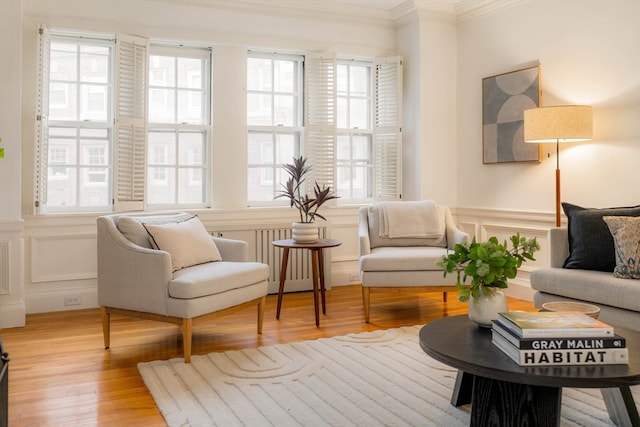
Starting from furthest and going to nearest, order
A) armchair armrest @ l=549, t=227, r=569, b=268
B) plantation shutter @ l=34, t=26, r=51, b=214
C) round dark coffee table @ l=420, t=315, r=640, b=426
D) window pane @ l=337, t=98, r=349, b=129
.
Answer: window pane @ l=337, t=98, r=349, b=129, plantation shutter @ l=34, t=26, r=51, b=214, armchair armrest @ l=549, t=227, r=569, b=268, round dark coffee table @ l=420, t=315, r=640, b=426

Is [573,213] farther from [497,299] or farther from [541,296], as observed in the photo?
[497,299]

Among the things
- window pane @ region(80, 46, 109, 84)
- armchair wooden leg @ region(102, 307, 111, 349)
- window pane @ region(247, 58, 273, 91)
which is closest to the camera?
armchair wooden leg @ region(102, 307, 111, 349)

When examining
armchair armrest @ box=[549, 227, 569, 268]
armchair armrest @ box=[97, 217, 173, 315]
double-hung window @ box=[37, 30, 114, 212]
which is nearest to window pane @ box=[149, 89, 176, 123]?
double-hung window @ box=[37, 30, 114, 212]

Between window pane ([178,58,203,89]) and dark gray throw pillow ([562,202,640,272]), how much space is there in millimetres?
3347

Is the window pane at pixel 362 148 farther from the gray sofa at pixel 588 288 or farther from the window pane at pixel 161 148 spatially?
the gray sofa at pixel 588 288

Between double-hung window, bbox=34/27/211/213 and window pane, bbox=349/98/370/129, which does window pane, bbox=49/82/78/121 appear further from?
window pane, bbox=349/98/370/129

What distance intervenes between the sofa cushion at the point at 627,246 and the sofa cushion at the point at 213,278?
85.4 inches

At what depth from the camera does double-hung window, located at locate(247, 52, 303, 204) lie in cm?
525

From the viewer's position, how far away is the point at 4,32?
13.0ft

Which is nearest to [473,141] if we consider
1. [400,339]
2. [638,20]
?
[638,20]

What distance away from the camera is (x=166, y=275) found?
316 cm

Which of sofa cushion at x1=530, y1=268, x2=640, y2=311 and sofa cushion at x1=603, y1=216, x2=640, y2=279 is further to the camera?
sofa cushion at x1=603, y1=216, x2=640, y2=279

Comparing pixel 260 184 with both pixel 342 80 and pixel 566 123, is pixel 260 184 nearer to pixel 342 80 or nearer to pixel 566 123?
pixel 342 80

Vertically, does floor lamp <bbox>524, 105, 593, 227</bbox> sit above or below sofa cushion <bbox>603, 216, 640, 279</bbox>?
above
